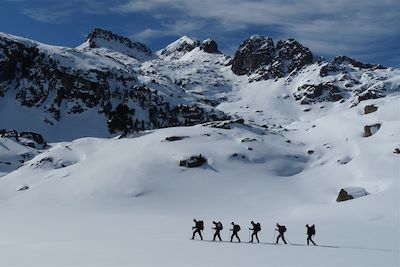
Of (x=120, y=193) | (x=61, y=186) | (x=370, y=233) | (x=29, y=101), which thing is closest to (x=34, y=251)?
(x=370, y=233)

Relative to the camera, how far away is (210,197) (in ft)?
201

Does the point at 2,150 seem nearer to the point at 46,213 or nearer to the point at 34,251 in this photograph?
the point at 46,213

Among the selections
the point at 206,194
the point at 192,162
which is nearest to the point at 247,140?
the point at 192,162

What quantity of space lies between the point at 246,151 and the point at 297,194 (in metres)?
18.4

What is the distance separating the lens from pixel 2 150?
9562 cm

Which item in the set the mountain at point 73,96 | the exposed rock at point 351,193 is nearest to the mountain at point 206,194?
the exposed rock at point 351,193

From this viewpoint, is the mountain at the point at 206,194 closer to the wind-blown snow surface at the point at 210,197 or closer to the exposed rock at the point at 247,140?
the wind-blown snow surface at the point at 210,197

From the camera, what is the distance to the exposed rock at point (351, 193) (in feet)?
172

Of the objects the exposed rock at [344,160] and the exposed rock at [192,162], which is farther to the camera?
the exposed rock at [192,162]

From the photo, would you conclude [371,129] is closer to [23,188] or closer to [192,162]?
[192,162]

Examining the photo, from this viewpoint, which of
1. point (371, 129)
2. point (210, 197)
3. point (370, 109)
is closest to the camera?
point (210, 197)

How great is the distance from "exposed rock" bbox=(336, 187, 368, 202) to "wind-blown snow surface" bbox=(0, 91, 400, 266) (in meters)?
1.75

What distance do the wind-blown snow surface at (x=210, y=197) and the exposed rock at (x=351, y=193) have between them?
1747 mm

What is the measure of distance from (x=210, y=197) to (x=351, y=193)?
17.2 meters
